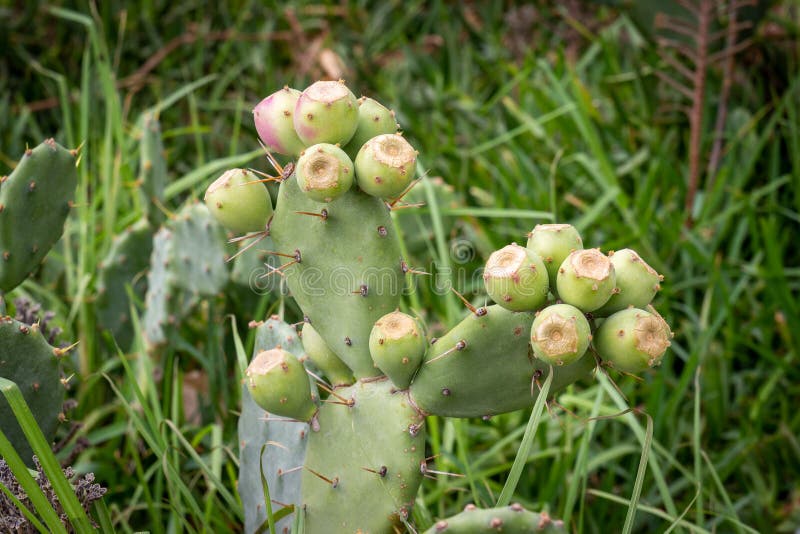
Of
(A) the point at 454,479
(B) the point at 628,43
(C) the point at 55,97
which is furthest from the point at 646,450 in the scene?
(C) the point at 55,97

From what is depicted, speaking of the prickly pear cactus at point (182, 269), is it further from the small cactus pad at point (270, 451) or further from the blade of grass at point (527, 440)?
the blade of grass at point (527, 440)

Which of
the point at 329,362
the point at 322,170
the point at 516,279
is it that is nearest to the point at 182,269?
the point at 329,362

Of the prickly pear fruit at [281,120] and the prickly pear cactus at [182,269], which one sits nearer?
the prickly pear fruit at [281,120]

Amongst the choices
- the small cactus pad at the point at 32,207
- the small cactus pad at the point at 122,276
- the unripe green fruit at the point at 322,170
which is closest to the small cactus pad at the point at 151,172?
the small cactus pad at the point at 122,276

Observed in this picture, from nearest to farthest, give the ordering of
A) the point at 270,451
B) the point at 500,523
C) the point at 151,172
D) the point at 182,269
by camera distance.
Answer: the point at 500,523 < the point at 270,451 < the point at 182,269 < the point at 151,172

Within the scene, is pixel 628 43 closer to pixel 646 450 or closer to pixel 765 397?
pixel 765 397

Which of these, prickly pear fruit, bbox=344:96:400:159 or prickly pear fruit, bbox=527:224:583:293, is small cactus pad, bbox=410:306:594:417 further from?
prickly pear fruit, bbox=344:96:400:159

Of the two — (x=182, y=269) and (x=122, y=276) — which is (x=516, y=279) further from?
(x=122, y=276)
